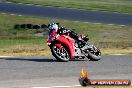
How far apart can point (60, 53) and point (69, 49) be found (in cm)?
39

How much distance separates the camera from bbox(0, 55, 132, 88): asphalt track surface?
1303 cm

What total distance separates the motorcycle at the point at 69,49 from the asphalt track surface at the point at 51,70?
0.23 m

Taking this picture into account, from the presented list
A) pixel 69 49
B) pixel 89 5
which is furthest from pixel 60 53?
pixel 89 5

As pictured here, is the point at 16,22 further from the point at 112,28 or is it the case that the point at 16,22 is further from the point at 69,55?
the point at 69,55

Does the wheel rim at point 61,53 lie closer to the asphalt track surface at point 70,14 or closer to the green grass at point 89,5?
the asphalt track surface at point 70,14

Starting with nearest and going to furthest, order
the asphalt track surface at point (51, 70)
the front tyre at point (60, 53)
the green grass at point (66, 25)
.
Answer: the asphalt track surface at point (51, 70) → the front tyre at point (60, 53) → the green grass at point (66, 25)

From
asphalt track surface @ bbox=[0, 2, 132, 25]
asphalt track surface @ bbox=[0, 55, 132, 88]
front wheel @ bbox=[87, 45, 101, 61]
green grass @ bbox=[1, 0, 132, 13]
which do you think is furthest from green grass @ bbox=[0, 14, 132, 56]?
green grass @ bbox=[1, 0, 132, 13]

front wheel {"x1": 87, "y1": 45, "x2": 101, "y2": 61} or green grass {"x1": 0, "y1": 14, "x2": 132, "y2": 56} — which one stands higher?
front wheel {"x1": 87, "y1": 45, "x2": 101, "y2": 61}

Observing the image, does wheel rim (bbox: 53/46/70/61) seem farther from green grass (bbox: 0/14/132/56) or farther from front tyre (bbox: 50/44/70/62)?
green grass (bbox: 0/14/132/56)

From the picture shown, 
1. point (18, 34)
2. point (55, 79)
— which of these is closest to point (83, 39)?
point (55, 79)

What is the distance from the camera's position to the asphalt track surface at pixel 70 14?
38.1 metres

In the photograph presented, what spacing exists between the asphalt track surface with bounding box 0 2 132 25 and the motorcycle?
19.6 metres

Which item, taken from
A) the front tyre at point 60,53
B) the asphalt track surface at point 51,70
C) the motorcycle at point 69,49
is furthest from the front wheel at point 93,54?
the front tyre at point 60,53

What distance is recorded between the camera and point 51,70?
49.0 ft
